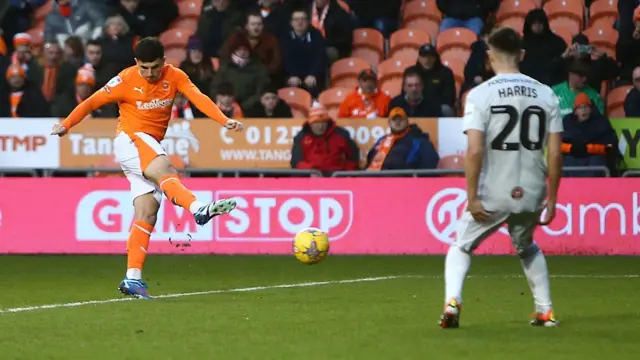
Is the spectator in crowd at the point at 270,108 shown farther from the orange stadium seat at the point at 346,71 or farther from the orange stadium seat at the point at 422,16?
the orange stadium seat at the point at 422,16

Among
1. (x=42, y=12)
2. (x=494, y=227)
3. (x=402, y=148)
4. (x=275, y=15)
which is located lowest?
(x=494, y=227)

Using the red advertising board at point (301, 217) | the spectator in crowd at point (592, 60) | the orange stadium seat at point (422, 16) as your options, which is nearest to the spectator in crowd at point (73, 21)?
the red advertising board at point (301, 217)

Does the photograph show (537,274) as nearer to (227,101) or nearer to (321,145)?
(321,145)

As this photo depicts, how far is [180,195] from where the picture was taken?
11242 mm

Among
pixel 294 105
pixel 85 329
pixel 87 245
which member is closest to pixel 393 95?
pixel 294 105

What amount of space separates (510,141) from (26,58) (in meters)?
12.6

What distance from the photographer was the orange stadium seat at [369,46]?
2094 cm

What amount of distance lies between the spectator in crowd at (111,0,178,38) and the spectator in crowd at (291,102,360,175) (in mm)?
4375

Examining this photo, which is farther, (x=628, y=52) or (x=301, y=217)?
(x=628, y=52)

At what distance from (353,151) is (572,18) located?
15.7 feet

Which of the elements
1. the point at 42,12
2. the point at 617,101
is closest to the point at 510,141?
the point at 617,101

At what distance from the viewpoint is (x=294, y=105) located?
1953 cm

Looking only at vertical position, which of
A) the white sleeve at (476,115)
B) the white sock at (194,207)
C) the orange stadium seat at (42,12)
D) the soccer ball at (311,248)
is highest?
the orange stadium seat at (42,12)

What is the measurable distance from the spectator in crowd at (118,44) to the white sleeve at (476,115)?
1193 cm
